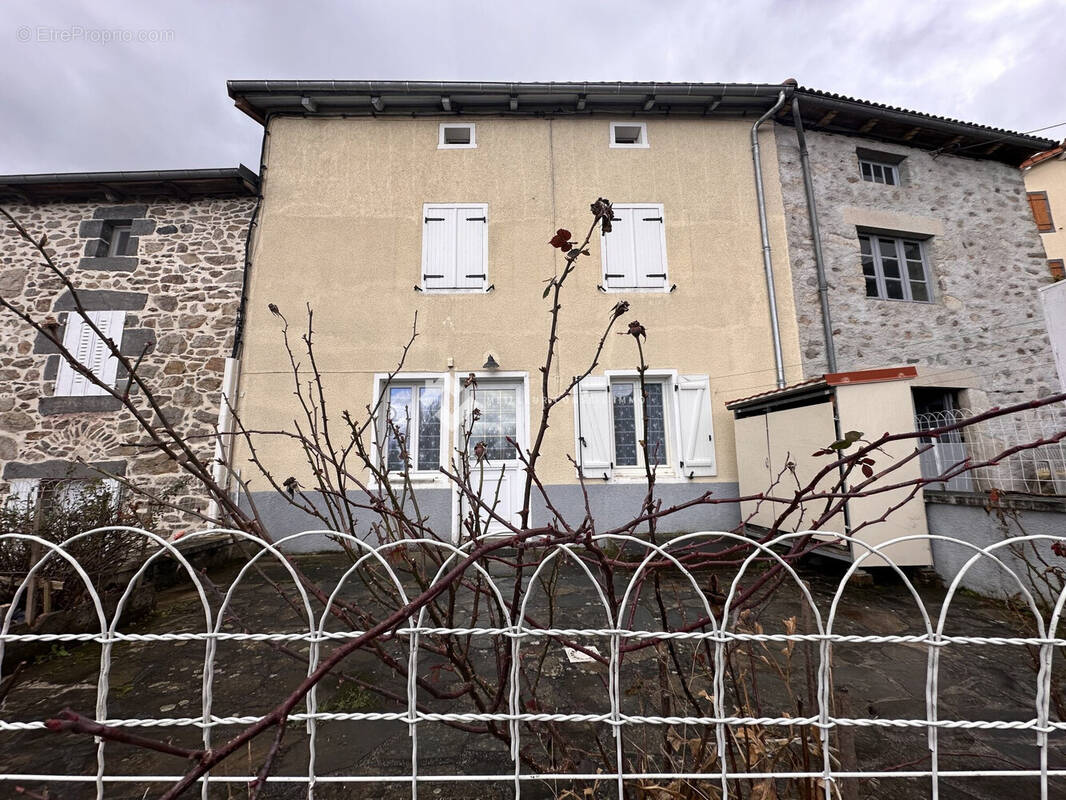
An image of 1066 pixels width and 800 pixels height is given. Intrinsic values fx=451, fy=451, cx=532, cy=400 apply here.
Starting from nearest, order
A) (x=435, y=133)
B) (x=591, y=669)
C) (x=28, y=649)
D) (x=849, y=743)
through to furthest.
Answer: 1. (x=849, y=743)
2. (x=591, y=669)
3. (x=28, y=649)
4. (x=435, y=133)

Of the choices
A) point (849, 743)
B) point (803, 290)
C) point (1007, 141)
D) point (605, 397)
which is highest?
point (1007, 141)

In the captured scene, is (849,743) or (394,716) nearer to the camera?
(394,716)

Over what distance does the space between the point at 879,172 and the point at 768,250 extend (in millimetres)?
2802

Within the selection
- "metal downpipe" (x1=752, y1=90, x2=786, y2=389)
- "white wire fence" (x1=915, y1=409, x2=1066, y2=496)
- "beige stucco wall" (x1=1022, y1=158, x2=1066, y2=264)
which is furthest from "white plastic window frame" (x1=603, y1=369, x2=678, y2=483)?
"beige stucco wall" (x1=1022, y1=158, x2=1066, y2=264)

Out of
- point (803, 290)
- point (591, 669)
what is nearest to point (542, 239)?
point (803, 290)

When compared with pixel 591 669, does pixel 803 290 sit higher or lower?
higher

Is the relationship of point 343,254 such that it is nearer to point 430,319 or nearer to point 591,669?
point 430,319

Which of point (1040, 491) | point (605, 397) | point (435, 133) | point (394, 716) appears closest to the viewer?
point (394, 716)

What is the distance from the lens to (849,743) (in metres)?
1.20

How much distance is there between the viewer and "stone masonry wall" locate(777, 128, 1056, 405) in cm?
646

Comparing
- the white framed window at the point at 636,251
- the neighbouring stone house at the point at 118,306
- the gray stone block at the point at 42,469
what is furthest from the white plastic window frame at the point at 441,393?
the gray stone block at the point at 42,469

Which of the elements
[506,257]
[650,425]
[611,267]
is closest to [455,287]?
[506,257]

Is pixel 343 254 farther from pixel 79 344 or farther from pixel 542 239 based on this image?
pixel 79 344

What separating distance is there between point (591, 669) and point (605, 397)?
13.1 ft
